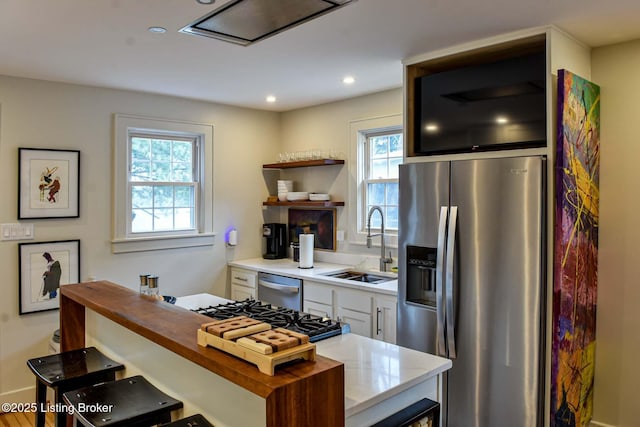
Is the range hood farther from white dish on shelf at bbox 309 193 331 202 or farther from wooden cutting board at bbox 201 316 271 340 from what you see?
white dish on shelf at bbox 309 193 331 202

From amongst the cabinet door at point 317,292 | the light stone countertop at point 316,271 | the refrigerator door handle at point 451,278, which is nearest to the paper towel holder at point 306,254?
the light stone countertop at point 316,271

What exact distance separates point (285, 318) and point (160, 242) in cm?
236

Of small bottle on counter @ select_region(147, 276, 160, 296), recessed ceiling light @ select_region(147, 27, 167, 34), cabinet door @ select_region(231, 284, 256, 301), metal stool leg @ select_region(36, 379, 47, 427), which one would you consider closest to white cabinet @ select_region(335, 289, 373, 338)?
cabinet door @ select_region(231, 284, 256, 301)

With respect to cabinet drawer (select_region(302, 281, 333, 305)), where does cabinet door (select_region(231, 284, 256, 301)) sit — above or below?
below

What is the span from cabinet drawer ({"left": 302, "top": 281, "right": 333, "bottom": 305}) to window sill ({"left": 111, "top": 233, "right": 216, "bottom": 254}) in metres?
1.22

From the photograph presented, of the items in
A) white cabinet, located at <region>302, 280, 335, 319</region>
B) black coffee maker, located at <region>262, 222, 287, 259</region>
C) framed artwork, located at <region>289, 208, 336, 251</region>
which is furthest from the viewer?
black coffee maker, located at <region>262, 222, 287, 259</region>

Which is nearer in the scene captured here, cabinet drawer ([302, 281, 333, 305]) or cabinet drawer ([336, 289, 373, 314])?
cabinet drawer ([336, 289, 373, 314])

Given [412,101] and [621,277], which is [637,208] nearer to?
[621,277]

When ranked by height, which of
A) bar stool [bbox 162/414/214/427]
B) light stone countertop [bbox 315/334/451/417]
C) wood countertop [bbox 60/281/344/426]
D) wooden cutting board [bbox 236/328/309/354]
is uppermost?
wooden cutting board [bbox 236/328/309/354]

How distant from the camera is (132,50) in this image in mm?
2961

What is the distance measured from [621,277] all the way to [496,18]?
5.70ft

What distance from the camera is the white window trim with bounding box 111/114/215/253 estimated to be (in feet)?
13.3

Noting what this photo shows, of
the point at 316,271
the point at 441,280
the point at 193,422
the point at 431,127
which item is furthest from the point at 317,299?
the point at 193,422

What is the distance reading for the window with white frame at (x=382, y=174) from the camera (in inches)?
165
